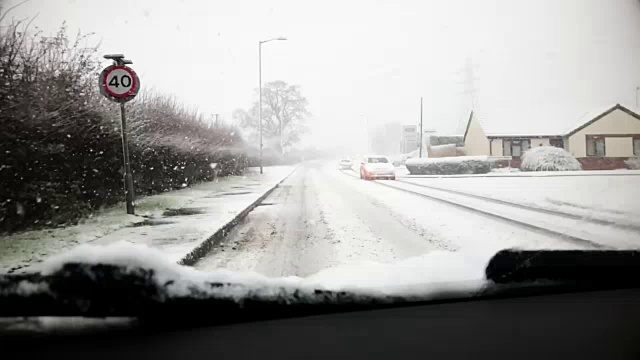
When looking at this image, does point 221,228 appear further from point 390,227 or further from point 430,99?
point 430,99

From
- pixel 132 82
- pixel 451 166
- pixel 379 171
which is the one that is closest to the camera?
pixel 132 82

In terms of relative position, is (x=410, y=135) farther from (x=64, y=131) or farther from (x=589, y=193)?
(x=64, y=131)

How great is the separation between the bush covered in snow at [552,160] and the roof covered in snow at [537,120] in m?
0.33

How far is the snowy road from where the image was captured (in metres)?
4.39

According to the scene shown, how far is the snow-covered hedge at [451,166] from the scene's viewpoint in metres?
13.2

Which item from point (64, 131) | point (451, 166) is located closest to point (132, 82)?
point (64, 131)

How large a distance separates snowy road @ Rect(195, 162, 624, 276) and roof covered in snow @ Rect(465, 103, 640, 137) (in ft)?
6.32

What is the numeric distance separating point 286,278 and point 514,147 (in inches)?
392

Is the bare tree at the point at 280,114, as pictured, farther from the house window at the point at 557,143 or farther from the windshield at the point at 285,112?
the house window at the point at 557,143

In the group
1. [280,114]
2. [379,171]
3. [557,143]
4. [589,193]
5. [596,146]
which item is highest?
[280,114]

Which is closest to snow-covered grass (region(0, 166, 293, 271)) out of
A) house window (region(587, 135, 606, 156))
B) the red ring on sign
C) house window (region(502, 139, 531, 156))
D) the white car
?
the red ring on sign

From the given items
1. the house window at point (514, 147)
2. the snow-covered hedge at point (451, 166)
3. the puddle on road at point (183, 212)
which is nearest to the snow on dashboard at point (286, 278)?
the puddle on road at point (183, 212)

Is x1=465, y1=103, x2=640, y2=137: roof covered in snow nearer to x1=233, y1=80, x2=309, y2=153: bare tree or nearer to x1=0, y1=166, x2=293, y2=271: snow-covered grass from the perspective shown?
x1=233, y1=80, x2=309, y2=153: bare tree

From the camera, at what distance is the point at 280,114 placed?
6.17 meters
